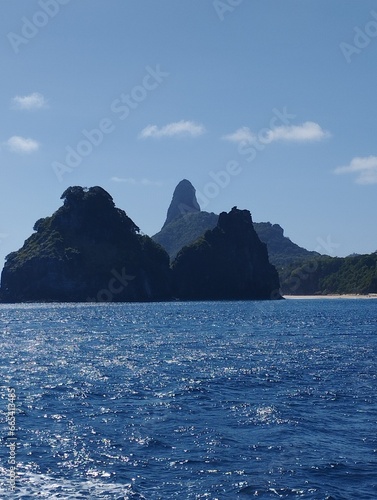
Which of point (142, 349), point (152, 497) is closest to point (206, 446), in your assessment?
point (152, 497)

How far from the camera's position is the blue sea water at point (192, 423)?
85.8 feet

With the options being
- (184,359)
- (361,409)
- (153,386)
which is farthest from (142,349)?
(361,409)

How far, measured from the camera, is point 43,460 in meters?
29.0

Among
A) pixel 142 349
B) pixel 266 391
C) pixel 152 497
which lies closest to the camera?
pixel 152 497

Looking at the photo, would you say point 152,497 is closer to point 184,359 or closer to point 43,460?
point 43,460

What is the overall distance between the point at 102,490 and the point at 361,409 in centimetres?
1898

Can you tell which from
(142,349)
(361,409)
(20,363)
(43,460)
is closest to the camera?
(43,460)

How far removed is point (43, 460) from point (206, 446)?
736cm

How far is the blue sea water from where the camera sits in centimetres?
2616

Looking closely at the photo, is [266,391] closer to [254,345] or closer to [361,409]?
[361,409]

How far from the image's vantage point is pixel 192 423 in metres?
36.1

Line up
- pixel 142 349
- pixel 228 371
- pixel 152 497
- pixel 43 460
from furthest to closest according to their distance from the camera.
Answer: pixel 142 349 → pixel 228 371 → pixel 43 460 → pixel 152 497

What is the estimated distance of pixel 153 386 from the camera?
156 ft

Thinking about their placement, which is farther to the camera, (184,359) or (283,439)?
(184,359)
